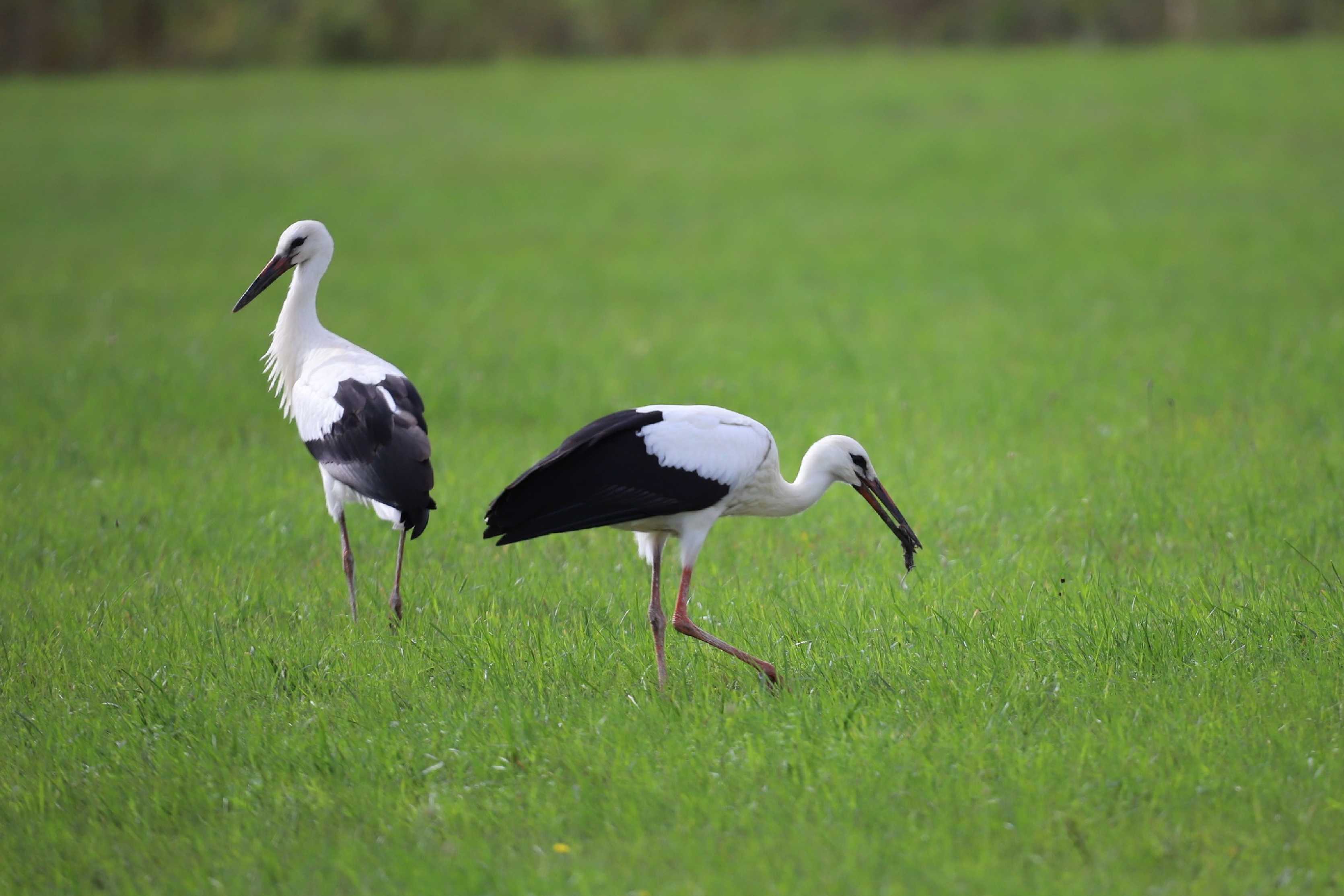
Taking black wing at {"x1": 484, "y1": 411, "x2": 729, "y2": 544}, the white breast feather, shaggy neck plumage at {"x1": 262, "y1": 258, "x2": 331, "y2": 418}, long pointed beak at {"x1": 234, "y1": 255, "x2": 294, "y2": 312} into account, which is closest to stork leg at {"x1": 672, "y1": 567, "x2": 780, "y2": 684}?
black wing at {"x1": 484, "y1": 411, "x2": 729, "y2": 544}

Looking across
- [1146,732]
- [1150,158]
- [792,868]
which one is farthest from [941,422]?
[1150,158]

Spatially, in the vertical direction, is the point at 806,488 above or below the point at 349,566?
above

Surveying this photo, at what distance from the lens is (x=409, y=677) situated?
490 cm

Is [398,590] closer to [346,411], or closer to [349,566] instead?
[349,566]

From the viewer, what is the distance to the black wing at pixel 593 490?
15.8 feet

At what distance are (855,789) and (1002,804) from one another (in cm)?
40

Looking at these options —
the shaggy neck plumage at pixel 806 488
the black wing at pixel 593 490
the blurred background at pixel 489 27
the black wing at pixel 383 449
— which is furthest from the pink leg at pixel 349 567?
the blurred background at pixel 489 27

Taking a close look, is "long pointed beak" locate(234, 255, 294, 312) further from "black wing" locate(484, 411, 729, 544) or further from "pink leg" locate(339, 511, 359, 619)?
"black wing" locate(484, 411, 729, 544)

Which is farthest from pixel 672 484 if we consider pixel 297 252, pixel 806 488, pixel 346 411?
pixel 297 252

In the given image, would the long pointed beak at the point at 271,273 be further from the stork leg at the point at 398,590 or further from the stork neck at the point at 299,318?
the stork leg at the point at 398,590

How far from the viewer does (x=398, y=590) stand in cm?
568

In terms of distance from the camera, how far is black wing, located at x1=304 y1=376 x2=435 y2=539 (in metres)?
5.37

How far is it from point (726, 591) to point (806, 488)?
75 centimetres

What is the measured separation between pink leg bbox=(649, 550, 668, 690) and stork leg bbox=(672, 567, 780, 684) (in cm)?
6
